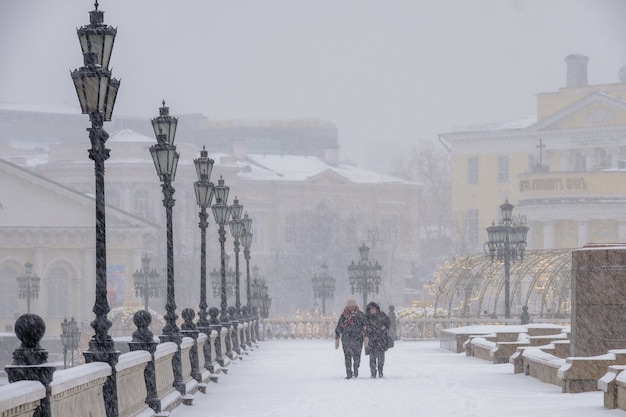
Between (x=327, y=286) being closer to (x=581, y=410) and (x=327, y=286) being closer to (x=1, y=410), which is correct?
(x=581, y=410)

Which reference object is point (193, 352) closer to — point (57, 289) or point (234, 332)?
point (234, 332)

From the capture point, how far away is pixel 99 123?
16.7m

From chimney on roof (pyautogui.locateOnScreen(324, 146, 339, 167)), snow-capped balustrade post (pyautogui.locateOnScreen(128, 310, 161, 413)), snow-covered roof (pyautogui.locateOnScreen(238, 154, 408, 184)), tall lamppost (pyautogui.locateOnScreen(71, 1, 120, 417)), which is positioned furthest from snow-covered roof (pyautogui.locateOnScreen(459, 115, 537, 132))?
tall lamppost (pyautogui.locateOnScreen(71, 1, 120, 417))

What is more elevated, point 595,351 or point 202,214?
point 202,214

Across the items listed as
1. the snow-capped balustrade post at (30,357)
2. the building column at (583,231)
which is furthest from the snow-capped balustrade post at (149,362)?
the building column at (583,231)

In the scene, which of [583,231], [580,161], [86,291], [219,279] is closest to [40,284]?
[86,291]

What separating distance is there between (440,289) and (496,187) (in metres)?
66.9

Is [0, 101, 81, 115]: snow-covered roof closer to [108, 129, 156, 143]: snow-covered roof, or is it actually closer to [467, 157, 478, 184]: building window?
[108, 129, 156, 143]: snow-covered roof

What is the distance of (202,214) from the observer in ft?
104

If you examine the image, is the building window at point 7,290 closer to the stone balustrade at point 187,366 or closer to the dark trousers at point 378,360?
the dark trousers at point 378,360

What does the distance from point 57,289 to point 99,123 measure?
66621 mm

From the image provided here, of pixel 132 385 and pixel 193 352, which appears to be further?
pixel 193 352

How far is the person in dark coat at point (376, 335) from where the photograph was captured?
95.5 ft

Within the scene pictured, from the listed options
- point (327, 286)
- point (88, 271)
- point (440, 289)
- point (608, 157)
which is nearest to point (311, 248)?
point (608, 157)
